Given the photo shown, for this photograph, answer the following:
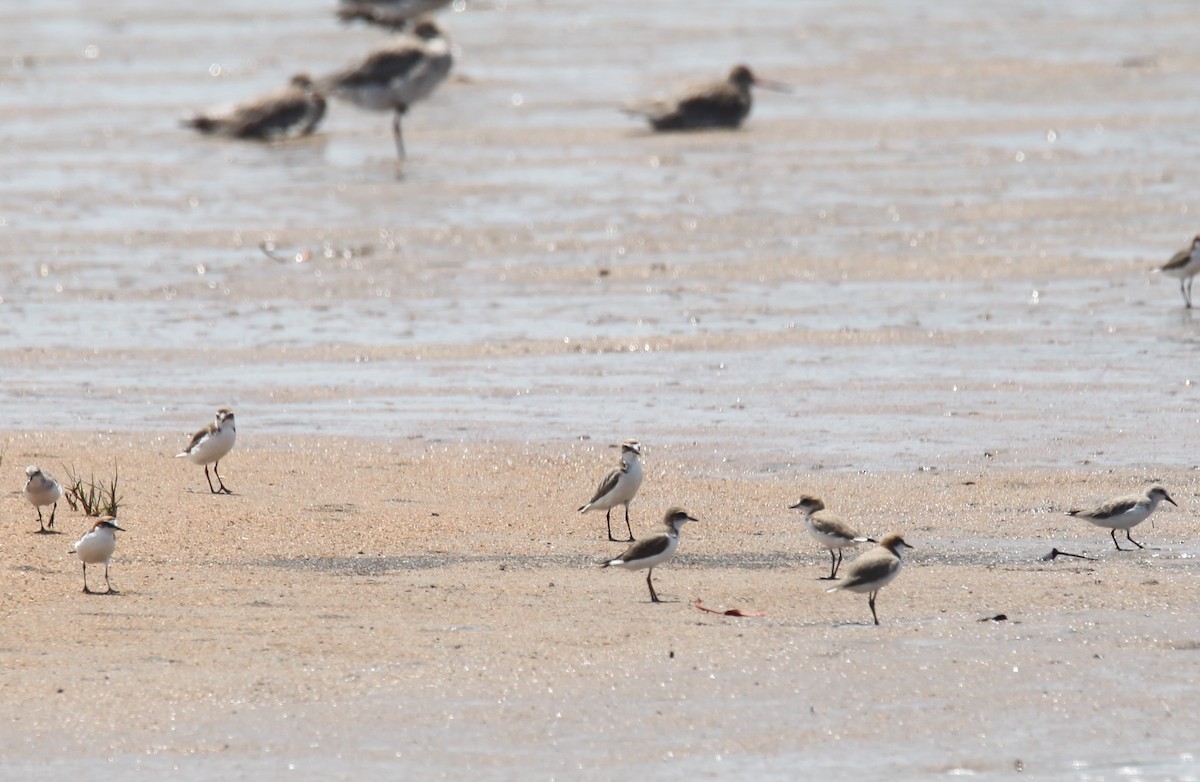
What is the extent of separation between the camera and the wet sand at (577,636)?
24.3ft

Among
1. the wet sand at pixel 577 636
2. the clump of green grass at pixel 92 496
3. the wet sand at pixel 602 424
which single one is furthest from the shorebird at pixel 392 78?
the clump of green grass at pixel 92 496

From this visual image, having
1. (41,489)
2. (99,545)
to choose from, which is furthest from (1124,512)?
(41,489)

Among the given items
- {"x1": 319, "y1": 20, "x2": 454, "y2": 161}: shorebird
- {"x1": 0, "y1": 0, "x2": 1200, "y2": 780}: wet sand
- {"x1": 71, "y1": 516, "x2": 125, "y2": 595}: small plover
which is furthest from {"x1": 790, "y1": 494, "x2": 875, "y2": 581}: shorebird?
{"x1": 319, "y1": 20, "x2": 454, "y2": 161}: shorebird

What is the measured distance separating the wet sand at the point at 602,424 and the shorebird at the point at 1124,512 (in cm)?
18

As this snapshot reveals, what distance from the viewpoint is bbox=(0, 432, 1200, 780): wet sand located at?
7.41 m

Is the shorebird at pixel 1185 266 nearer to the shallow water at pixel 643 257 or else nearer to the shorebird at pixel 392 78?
the shallow water at pixel 643 257

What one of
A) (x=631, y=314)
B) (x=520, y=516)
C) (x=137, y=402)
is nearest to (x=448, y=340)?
(x=631, y=314)

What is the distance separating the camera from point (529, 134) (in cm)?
2519

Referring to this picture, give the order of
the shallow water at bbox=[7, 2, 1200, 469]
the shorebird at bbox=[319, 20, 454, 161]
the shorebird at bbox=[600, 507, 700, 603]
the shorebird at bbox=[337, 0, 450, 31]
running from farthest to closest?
the shorebird at bbox=[337, 0, 450, 31], the shorebird at bbox=[319, 20, 454, 161], the shallow water at bbox=[7, 2, 1200, 469], the shorebird at bbox=[600, 507, 700, 603]

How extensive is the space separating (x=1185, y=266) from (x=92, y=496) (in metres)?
9.43

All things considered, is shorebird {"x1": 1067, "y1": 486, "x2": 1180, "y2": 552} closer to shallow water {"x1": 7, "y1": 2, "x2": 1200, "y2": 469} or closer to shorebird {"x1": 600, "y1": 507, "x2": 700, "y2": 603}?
shallow water {"x1": 7, "y1": 2, "x2": 1200, "y2": 469}

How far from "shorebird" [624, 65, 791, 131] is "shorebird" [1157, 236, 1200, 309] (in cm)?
1008

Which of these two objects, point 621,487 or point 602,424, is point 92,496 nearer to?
point 621,487

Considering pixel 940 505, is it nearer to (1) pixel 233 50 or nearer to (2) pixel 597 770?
(2) pixel 597 770
